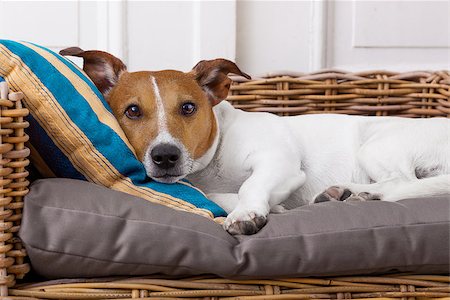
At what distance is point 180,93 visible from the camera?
195 centimetres

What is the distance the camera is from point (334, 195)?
191cm

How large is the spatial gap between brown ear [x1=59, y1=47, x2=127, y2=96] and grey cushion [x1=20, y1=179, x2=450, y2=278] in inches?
24.1

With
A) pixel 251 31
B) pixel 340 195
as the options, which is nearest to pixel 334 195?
pixel 340 195

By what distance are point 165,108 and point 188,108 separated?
81 mm

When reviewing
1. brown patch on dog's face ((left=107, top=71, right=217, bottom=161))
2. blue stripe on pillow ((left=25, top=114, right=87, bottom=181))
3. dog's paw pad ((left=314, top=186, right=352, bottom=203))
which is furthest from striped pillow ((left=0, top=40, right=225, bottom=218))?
dog's paw pad ((left=314, top=186, right=352, bottom=203))

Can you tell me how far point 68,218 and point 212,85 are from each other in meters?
0.83

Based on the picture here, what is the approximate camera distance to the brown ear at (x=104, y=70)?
203cm

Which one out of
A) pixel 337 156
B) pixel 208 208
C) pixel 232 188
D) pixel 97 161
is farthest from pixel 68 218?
pixel 337 156

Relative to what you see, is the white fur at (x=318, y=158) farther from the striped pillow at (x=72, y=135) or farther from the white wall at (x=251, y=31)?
the white wall at (x=251, y=31)

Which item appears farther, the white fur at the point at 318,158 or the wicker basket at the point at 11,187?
the white fur at the point at 318,158

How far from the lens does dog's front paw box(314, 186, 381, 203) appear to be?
184 centimetres

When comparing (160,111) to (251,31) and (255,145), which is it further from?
(251,31)

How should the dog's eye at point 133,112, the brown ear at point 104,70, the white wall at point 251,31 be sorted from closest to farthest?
the dog's eye at point 133,112 < the brown ear at point 104,70 < the white wall at point 251,31

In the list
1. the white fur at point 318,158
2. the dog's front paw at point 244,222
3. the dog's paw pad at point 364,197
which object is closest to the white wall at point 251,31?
the white fur at point 318,158
